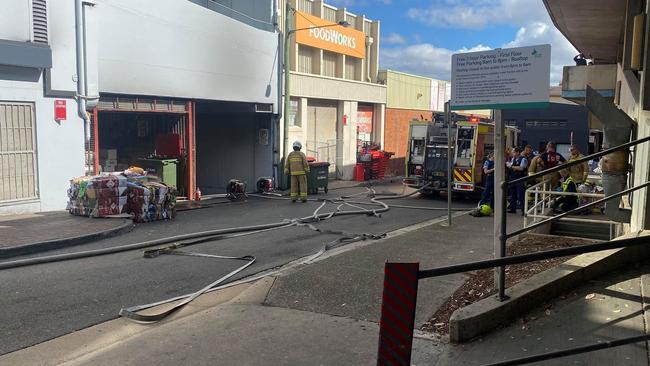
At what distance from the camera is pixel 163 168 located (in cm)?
1592

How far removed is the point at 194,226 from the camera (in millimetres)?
11969

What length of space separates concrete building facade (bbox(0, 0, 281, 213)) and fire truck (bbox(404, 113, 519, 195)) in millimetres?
5273

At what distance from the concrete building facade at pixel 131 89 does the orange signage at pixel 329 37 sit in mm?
3644

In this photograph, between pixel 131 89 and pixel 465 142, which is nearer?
pixel 131 89

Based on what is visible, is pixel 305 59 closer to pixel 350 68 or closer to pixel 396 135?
pixel 350 68

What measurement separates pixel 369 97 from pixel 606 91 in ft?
50.1

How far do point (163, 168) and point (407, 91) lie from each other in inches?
813

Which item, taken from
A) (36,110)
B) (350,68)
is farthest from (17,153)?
(350,68)

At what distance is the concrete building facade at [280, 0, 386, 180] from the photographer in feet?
77.9

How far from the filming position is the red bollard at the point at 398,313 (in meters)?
3.00

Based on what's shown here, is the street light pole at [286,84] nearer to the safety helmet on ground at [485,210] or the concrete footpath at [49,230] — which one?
the safety helmet on ground at [485,210]

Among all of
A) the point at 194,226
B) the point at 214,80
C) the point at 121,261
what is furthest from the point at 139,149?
the point at 121,261

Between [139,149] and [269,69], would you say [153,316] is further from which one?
[269,69]

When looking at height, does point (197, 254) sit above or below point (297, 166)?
below
